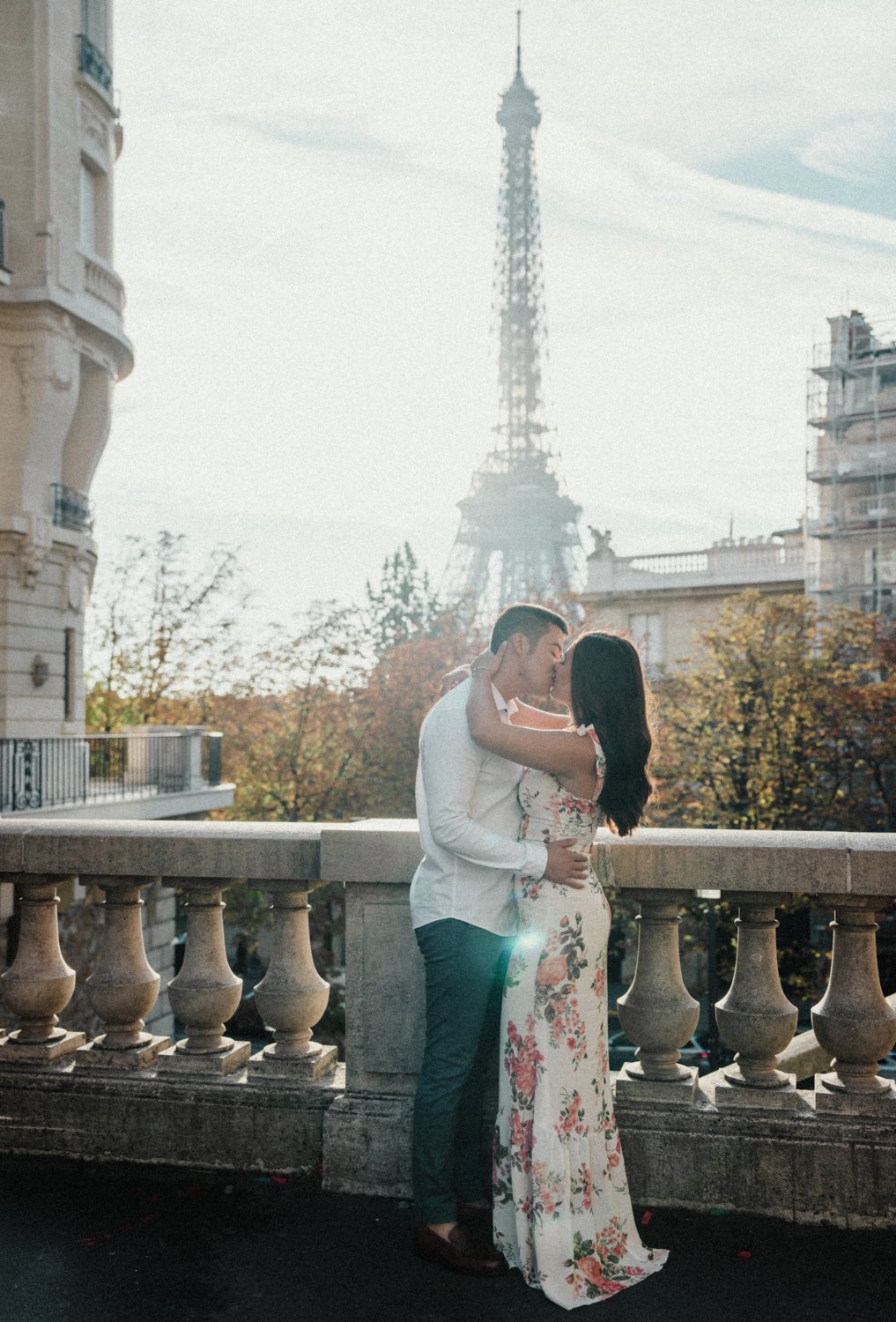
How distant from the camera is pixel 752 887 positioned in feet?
12.6

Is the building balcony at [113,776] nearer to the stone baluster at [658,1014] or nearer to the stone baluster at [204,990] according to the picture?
the stone baluster at [204,990]

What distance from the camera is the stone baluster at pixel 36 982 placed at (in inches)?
173

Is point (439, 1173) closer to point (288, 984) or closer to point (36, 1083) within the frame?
point (288, 984)

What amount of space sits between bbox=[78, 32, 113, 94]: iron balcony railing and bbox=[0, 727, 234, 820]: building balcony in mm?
13219

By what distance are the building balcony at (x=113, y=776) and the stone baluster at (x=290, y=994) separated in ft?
42.9

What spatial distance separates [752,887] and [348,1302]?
1.90 m

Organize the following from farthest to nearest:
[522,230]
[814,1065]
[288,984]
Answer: [522,230] < [814,1065] < [288,984]

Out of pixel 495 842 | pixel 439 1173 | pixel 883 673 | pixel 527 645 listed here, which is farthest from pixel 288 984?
pixel 883 673

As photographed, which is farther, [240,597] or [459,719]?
[240,597]

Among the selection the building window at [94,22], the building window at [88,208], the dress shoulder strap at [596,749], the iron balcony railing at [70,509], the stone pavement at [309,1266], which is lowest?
the stone pavement at [309,1266]

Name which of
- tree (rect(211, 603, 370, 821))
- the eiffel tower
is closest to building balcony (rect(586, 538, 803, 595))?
tree (rect(211, 603, 370, 821))

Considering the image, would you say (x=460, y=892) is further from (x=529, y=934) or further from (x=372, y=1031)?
(x=372, y=1031)

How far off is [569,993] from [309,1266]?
1227mm

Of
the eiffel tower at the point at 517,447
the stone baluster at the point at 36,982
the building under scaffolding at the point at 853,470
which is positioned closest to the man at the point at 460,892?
the stone baluster at the point at 36,982
